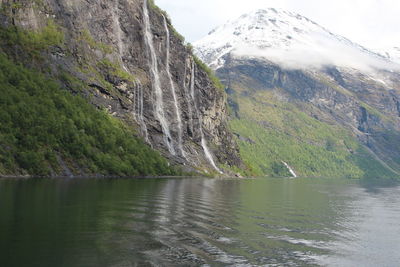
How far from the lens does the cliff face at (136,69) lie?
11406cm

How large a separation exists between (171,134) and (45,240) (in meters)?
110

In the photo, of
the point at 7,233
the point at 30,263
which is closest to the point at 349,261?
the point at 30,263

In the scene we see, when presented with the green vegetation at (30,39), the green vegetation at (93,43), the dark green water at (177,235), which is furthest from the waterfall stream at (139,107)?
the dark green water at (177,235)

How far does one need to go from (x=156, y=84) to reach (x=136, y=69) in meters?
A: 7.73

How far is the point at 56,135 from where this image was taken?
3292 inches

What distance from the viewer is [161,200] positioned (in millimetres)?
46969

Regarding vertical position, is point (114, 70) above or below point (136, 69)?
below

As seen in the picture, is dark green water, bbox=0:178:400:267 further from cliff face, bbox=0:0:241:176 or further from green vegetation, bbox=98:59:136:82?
green vegetation, bbox=98:59:136:82

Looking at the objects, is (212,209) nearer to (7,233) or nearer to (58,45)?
(7,233)

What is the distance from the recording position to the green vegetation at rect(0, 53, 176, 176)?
244 ft

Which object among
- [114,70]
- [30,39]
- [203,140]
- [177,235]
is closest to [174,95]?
[203,140]

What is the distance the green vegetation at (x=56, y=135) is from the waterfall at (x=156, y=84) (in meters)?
15.7

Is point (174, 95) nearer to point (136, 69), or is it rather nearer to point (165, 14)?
point (136, 69)

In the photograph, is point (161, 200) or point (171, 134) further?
point (171, 134)
